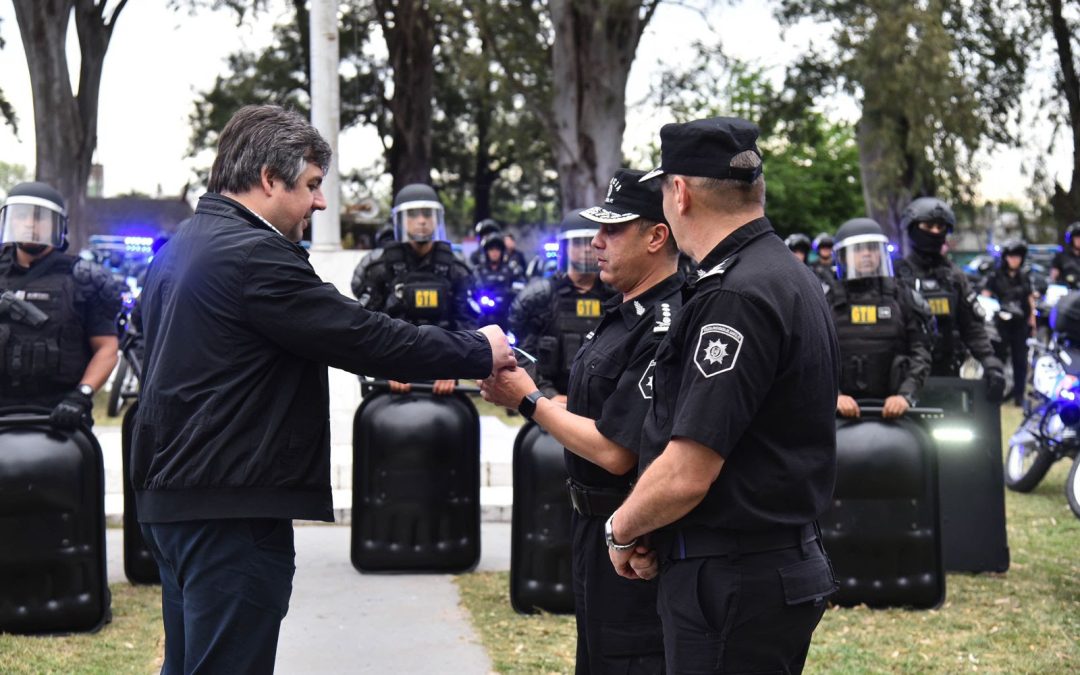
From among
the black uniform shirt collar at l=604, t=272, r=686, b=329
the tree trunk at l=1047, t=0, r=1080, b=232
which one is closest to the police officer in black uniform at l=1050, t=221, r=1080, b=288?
the black uniform shirt collar at l=604, t=272, r=686, b=329

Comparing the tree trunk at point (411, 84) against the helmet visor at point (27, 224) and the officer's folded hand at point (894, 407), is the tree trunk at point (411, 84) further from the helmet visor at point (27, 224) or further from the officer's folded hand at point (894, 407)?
the officer's folded hand at point (894, 407)

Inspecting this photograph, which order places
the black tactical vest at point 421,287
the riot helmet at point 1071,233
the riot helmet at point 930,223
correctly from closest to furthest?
the black tactical vest at point 421,287
the riot helmet at point 930,223
the riot helmet at point 1071,233

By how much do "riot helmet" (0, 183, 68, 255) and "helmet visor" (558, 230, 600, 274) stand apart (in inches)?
115

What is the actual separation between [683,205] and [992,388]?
5.20 metres

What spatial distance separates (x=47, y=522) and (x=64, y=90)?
15596 millimetres

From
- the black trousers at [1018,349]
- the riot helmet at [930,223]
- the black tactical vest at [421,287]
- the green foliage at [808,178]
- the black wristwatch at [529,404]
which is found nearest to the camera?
the black wristwatch at [529,404]

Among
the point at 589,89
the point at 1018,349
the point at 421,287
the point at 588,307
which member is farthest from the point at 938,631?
the point at 589,89

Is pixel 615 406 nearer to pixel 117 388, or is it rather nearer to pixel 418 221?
pixel 418 221

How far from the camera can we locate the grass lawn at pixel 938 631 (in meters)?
6.00

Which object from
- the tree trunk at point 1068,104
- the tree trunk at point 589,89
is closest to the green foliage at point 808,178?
the tree trunk at point 1068,104

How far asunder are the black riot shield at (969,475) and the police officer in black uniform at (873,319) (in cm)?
43

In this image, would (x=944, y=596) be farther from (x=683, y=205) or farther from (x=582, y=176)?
(x=582, y=176)

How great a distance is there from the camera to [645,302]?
12.5 ft

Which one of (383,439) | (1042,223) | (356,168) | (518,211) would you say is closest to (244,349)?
(383,439)
